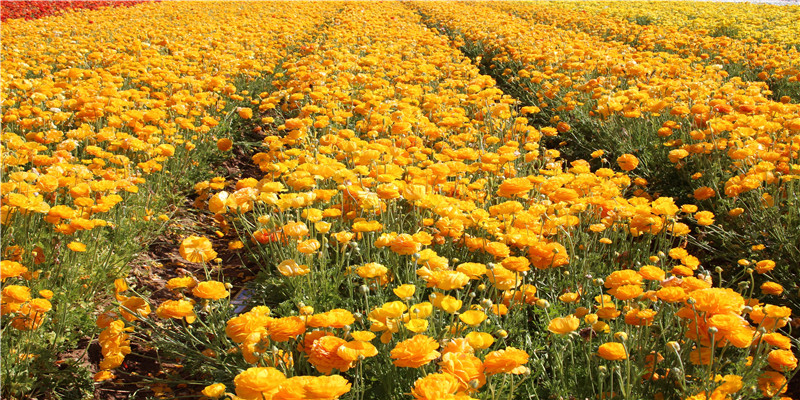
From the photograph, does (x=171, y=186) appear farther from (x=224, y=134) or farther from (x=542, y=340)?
(x=542, y=340)

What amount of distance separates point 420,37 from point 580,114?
4.75m

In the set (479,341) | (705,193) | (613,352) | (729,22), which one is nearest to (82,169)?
(479,341)

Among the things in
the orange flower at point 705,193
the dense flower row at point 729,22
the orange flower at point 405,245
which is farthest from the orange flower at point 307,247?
the dense flower row at point 729,22

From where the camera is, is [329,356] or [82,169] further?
[82,169]

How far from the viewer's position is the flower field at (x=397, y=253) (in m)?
1.87

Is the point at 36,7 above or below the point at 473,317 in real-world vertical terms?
below

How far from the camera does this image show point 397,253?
97.1 inches

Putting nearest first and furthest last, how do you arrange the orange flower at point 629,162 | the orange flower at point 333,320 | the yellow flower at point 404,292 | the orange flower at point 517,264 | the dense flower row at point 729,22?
the orange flower at point 333,320 < the yellow flower at point 404,292 < the orange flower at point 517,264 < the orange flower at point 629,162 < the dense flower row at point 729,22

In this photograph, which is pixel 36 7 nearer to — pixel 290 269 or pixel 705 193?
pixel 290 269

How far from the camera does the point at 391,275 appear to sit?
Answer: 275 cm

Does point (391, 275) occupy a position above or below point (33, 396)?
above

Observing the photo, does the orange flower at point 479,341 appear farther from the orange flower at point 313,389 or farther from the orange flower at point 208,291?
the orange flower at point 208,291

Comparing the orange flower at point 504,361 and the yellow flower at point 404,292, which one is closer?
the orange flower at point 504,361

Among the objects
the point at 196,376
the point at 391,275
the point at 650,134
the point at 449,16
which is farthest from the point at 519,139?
the point at 449,16
